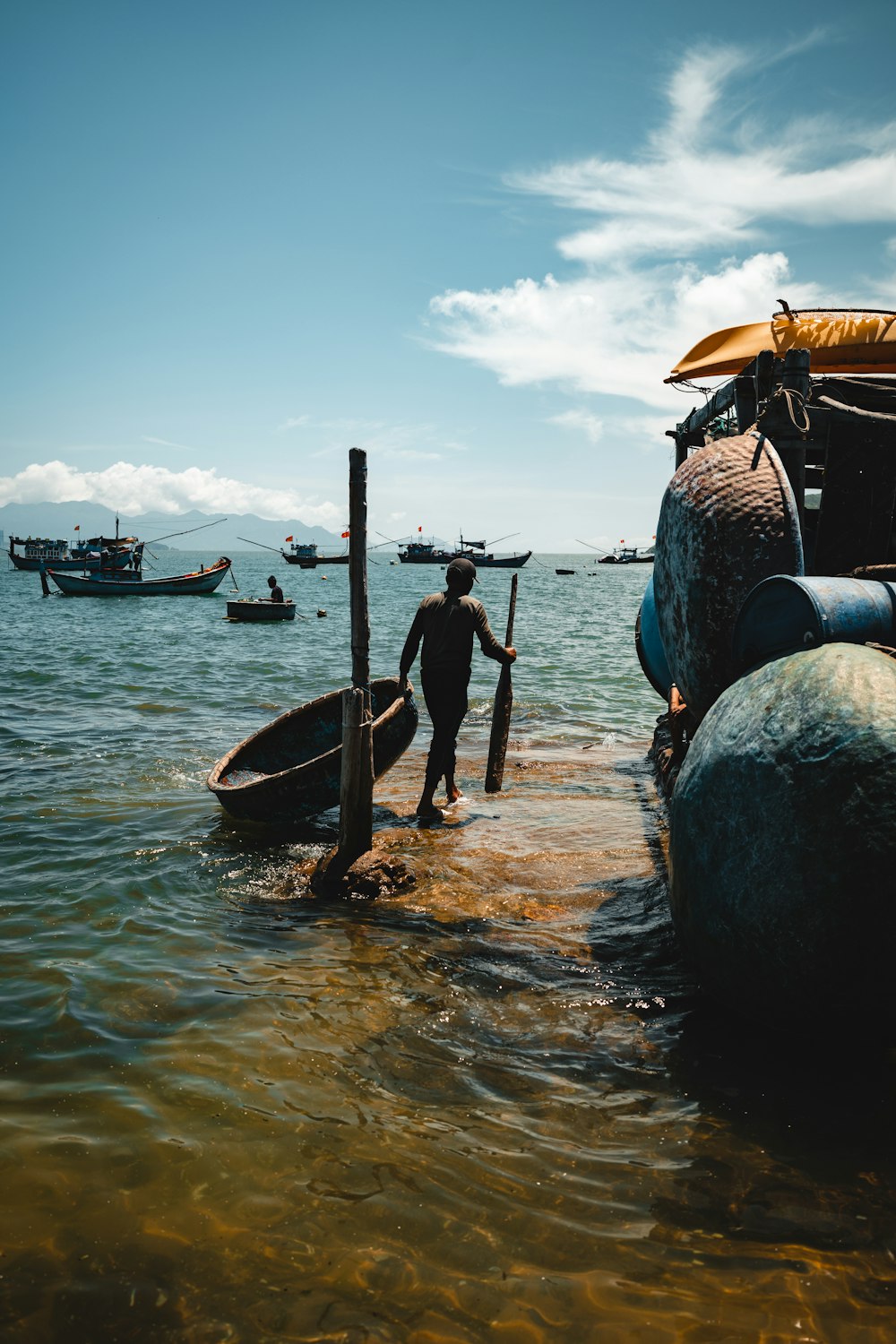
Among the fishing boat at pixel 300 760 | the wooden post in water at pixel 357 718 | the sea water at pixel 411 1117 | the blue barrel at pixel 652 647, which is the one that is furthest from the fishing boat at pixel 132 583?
the wooden post in water at pixel 357 718

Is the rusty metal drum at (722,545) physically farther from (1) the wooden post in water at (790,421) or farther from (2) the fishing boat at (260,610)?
(2) the fishing boat at (260,610)

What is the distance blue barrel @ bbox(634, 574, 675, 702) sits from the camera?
902 centimetres

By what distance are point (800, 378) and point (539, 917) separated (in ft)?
13.4

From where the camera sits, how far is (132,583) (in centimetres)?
4866

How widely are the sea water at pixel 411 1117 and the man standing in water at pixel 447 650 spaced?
1258mm

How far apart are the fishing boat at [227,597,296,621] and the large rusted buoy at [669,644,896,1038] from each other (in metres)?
30.9

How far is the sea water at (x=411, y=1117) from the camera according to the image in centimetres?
262

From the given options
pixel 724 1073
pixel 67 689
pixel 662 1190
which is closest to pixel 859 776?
pixel 724 1073

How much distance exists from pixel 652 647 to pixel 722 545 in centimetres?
411

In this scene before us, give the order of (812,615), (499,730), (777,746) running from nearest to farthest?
(777,746) → (812,615) → (499,730)

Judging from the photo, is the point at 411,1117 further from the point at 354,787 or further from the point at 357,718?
the point at 357,718

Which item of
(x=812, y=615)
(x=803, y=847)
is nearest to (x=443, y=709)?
(x=812, y=615)

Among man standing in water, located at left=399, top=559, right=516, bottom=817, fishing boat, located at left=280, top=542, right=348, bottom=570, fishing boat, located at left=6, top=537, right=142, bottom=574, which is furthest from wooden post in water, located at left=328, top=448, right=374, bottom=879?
fishing boat, located at left=280, top=542, right=348, bottom=570

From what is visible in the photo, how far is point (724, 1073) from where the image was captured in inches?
147
